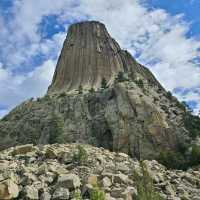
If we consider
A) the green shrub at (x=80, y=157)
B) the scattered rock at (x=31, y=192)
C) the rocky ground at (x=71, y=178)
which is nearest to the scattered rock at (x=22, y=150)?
the rocky ground at (x=71, y=178)

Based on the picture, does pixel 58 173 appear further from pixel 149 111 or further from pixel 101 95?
pixel 101 95

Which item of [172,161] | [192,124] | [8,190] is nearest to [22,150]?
[8,190]

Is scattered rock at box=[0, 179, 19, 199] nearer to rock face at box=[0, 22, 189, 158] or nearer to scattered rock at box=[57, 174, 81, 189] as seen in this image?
scattered rock at box=[57, 174, 81, 189]

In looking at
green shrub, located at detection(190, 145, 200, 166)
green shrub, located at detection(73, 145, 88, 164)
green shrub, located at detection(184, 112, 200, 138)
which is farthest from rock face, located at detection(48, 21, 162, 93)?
green shrub, located at detection(73, 145, 88, 164)

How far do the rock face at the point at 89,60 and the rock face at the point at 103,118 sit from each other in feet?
1.52

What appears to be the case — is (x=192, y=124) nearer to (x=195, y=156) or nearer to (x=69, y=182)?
(x=195, y=156)

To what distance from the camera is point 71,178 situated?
22859mm

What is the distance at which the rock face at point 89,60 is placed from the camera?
3772 inches

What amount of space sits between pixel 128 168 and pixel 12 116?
184ft

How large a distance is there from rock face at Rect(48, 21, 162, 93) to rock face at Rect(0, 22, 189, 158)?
18.3 inches

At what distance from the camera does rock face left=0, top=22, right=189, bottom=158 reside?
2413 inches

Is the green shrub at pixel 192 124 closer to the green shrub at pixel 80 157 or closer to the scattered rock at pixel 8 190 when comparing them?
the green shrub at pixel 80 157

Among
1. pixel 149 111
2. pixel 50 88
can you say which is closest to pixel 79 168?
pixel 149 111

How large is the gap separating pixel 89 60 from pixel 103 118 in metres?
34.4
